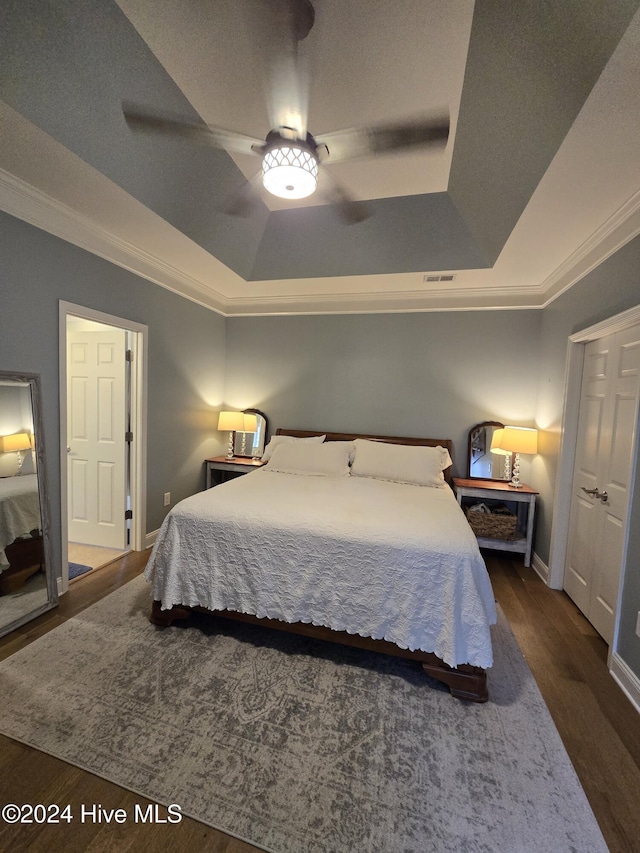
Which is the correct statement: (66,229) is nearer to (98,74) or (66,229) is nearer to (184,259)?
(184,259)

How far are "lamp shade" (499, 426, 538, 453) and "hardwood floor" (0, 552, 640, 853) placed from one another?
1320mm

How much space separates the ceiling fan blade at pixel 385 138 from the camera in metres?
1.34

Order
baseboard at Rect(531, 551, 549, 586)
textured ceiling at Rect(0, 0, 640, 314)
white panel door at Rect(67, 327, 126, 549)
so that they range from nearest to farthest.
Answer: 1. textured ceiling at Rect(0, 0, 640, 314)
2. baseboard at Rect(531, 551, 549, 586)
3. white panel door at Rect(67, 327, 126, 549)

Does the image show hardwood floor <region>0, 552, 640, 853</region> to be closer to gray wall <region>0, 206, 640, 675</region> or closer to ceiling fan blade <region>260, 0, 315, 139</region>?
gray wall <region>0, 206, 640, 675</region>

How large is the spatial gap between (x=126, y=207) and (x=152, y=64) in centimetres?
93

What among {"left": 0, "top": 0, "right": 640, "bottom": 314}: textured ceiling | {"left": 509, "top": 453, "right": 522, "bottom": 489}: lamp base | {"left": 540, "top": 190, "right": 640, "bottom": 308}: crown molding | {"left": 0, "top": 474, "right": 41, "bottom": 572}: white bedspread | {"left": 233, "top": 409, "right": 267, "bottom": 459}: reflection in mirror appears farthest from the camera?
{"left": 233, "top": 409, "right": 267, "bottom": 459}: reflection in mirror

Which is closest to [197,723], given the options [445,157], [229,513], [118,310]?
[229,513]

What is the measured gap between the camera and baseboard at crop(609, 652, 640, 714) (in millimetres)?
1755

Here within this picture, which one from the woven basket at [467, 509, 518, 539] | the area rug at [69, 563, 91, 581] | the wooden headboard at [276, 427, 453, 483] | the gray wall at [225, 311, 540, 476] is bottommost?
the area rug at [69, 563, 91, 581]

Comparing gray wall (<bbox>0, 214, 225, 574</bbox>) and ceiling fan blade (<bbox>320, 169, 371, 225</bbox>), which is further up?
ceiling fan blade (<bbox>320, 169, 371, 225</bbox>)

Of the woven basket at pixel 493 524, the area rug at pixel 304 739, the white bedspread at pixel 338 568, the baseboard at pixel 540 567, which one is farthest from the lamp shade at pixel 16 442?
the baseboard at pixel 540 567

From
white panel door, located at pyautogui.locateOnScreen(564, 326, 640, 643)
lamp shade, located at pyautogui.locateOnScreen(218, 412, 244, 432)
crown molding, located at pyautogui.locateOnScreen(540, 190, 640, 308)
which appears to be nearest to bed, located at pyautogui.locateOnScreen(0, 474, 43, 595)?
lamp shade, located at pyautogui.locateOnScreen(218, 412, 244, 432)

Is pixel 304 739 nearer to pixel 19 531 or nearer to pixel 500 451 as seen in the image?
pixel 19 531

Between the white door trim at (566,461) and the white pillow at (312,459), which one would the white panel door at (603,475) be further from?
the white pillow at (312,459)
